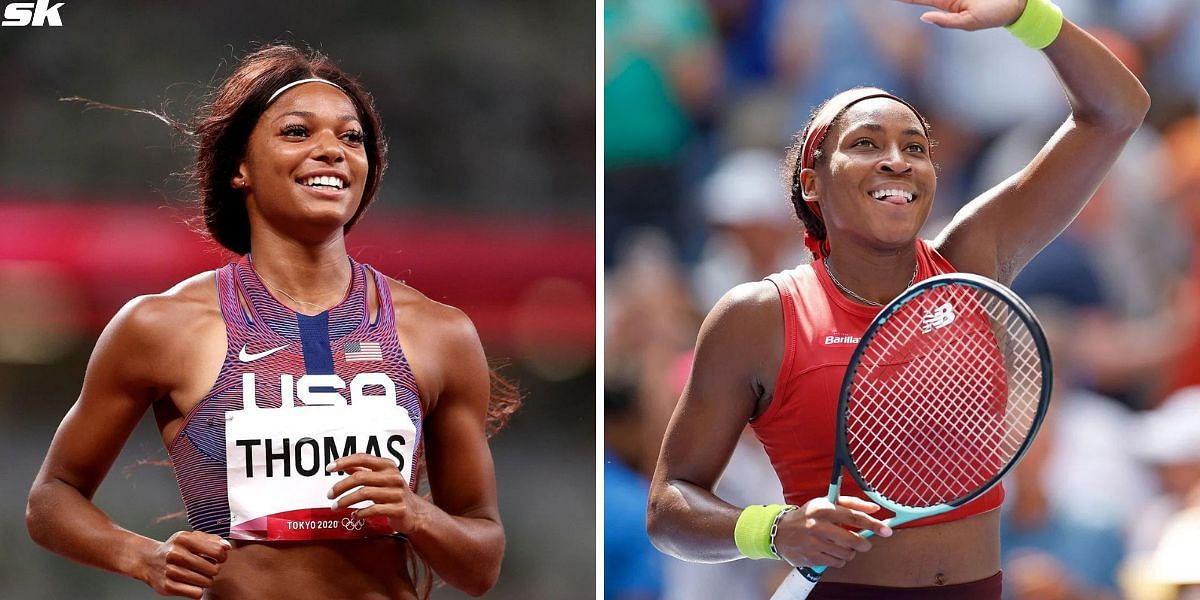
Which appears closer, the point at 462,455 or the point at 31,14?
the point at 462,455

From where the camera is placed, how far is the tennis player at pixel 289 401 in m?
2.09

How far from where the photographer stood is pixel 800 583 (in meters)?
1.97

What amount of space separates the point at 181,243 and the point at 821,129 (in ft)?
7.26

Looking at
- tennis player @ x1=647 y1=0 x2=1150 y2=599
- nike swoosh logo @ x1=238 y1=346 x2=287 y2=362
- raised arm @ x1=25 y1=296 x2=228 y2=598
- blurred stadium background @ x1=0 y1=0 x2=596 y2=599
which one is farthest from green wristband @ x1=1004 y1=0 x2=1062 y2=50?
blurred stadium background @ x1=0 y1=0 x2=596 y2=599

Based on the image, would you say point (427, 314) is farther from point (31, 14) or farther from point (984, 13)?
point (31, 14)

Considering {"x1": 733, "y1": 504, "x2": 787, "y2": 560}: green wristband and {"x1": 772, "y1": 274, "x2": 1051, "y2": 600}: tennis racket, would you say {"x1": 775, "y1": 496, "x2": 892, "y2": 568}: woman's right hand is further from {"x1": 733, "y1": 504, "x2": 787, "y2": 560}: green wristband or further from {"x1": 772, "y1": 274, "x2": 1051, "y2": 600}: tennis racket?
{"x1": 772, "y1": 274, "x2": 1051, "y2": 600}: tennis racket

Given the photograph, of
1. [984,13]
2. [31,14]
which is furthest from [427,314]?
[31,14]

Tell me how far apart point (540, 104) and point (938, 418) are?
2494 mm

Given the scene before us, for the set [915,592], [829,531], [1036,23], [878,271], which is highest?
[1036,23]

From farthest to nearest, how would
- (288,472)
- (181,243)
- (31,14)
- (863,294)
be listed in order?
1. (181,243)
2. (31,14)
3. (863,294)
4. (288,472)

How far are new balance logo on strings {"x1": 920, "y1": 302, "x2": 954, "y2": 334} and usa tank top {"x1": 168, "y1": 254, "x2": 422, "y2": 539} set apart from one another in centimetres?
80

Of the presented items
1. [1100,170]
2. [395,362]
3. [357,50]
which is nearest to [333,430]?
[395,362]

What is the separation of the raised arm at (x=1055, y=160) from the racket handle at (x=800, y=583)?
0.60 metres

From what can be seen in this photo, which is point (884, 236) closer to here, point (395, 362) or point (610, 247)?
point (395, 362)
